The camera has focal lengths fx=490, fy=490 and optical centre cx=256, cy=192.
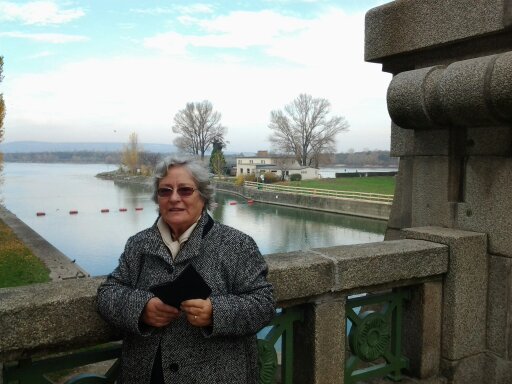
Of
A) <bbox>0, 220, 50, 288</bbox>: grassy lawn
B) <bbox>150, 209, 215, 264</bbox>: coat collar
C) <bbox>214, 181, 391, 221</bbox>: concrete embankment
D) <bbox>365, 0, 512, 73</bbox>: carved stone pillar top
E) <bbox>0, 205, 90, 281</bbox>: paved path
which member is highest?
<bbox>365, 0, 512, 73</bbox>: carved stone pillar top

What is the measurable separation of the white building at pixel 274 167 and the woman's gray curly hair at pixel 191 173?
68.8 meters

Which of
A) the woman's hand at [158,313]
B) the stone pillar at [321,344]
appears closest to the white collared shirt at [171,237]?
the woman's hand at [158,313]

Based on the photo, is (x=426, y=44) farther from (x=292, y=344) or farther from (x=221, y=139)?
(x=221, y=139)

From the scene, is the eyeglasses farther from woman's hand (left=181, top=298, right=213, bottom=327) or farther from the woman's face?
woman's hand (left=181, top=298, right=213, bottom=327)

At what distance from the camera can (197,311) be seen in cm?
170

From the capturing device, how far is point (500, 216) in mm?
2996

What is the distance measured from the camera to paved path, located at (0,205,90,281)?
13805 millimetres

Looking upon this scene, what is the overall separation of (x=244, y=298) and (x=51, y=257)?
1650 cm

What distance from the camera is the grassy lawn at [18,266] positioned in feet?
41.4

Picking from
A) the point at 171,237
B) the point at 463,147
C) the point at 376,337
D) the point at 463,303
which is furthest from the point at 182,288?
the point at 463,147

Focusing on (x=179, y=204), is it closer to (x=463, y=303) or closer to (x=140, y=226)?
(x=463, y=303)

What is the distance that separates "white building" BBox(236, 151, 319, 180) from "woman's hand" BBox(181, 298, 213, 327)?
6915cm

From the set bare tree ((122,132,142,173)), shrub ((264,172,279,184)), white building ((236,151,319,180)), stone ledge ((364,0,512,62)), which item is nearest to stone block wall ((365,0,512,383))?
stone ledge ((364,0,512,62))

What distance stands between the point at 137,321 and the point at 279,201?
4911 centimetres
